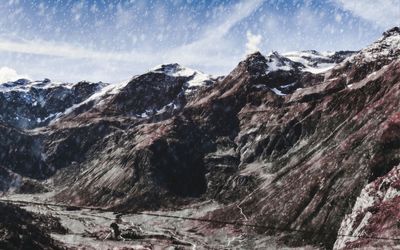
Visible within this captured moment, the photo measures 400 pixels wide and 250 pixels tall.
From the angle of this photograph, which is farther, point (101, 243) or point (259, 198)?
point (259, 198)

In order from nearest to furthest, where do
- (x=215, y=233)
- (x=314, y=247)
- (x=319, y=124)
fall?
(x=314, y=247) → (x=215, y=233) → (x=319, y=124)

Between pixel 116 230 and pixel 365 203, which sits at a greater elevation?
pixel 365 203

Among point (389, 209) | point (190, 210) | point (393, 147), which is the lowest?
point (190, 210)

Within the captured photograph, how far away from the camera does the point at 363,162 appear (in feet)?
419

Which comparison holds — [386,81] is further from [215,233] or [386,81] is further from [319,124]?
[215,233]

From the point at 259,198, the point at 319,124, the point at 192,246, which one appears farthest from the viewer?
the point at 319,124

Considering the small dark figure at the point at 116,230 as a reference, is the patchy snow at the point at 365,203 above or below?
above

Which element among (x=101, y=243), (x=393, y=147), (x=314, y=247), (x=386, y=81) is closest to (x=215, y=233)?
(x=101, y=243)

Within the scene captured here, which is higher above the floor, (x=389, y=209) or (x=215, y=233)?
(x=389, y=209)

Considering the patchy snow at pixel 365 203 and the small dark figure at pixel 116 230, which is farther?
the small dark figure at pixel 116 230

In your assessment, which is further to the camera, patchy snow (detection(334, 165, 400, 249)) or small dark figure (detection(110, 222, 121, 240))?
small dark figure (detection(110, 222, 121, 240))

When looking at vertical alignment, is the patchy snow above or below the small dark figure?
above

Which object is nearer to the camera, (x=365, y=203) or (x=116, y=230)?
(x=365, y=203)

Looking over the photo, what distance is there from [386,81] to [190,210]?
79.3m
